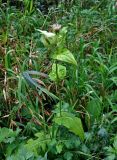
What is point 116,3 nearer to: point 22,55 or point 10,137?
point 22,55

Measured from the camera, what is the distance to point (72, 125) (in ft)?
A: 6.31

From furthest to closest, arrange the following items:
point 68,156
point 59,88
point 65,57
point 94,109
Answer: point 59,88
point 94,109
point 68,156
point 65,57

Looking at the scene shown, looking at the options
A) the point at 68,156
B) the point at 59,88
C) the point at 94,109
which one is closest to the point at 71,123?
the point at 68,156

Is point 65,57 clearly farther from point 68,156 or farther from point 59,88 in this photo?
point 59,88

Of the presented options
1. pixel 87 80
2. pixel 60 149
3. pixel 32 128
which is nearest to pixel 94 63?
pixel 87 80

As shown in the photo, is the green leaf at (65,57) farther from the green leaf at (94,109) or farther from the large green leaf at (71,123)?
the green leaf at (94,109)

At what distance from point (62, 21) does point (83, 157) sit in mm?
1492

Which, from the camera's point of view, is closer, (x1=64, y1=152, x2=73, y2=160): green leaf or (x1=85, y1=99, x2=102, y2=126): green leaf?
(x1=64, y1=152, x2=73, y2=160): green leaf

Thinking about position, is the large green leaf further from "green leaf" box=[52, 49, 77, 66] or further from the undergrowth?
"green leaf" box=[52, 49, 77, 66]

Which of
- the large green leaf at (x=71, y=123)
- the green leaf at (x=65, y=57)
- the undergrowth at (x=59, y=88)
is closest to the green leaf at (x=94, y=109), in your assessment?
the undergrowth at (x=59, y=88)

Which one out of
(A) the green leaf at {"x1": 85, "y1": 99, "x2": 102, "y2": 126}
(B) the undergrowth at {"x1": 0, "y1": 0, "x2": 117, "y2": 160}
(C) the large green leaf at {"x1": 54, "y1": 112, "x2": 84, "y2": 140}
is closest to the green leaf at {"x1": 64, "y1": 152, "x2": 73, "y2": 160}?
(B) the undergrowth at {"x1": 0, "y1": 0, "x2": 117, "y2": 160}

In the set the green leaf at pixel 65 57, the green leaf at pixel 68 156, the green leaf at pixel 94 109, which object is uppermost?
the green leaf at pixel 65 57

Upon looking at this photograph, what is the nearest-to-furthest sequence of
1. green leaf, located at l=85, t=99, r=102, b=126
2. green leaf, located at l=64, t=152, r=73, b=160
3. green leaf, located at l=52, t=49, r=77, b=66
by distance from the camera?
green leaf, located at l=52, t=49, r=77, b=66 < green leaf, located at l=64, t=152, r=73, b=160 < green leaf, located at l=85, t=99, r=102, b=126

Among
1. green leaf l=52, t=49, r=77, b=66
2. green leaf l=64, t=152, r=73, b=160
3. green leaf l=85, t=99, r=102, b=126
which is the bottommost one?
green leaf l=64, t=152, r=73, b=160
